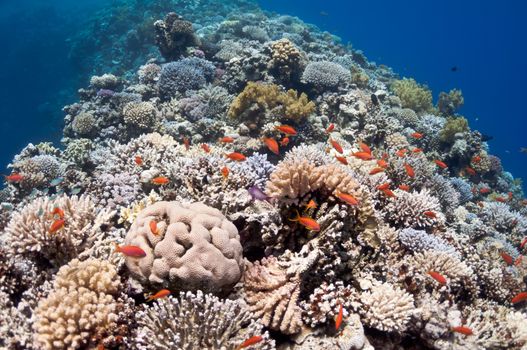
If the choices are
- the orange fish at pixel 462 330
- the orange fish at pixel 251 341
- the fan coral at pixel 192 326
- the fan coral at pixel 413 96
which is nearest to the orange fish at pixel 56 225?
the fan coral at pixel 192 326

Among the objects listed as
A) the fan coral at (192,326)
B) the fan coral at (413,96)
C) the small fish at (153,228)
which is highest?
the fan coral at (413,96)

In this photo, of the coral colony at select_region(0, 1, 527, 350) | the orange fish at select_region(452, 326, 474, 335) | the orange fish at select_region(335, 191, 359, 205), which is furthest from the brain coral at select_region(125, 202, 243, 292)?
the orange fish at select_region(452, 326, 474, 335)

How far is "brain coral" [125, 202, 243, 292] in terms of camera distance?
3.39m

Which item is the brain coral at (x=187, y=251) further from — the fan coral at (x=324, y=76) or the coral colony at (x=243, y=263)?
the fan coral at (x=324, y=76)

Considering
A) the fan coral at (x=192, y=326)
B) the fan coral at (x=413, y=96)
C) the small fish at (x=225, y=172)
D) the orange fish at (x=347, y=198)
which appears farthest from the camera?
the fan coral at (x=413, y=96)

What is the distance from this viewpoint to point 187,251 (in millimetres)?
3443

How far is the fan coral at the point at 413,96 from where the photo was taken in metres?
16.5

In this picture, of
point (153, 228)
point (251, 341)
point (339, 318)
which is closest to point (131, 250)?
point (153, 228)

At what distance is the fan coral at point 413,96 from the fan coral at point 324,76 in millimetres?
5600

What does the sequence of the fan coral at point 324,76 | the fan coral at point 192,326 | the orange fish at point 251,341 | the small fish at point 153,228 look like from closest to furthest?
the orange fish at point 251,341
the fan coral at point 192,326
the small fish at point 153,228
the fan coral at point 324,76

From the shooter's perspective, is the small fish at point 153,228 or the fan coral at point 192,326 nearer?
the fan coral at point 192,326

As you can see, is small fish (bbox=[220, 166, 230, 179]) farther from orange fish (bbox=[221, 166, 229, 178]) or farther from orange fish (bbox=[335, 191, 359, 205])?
orange fish (bbox=[335, 191, 359, 205])

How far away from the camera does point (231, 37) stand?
800 inches

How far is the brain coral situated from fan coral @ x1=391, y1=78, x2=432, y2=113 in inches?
597
